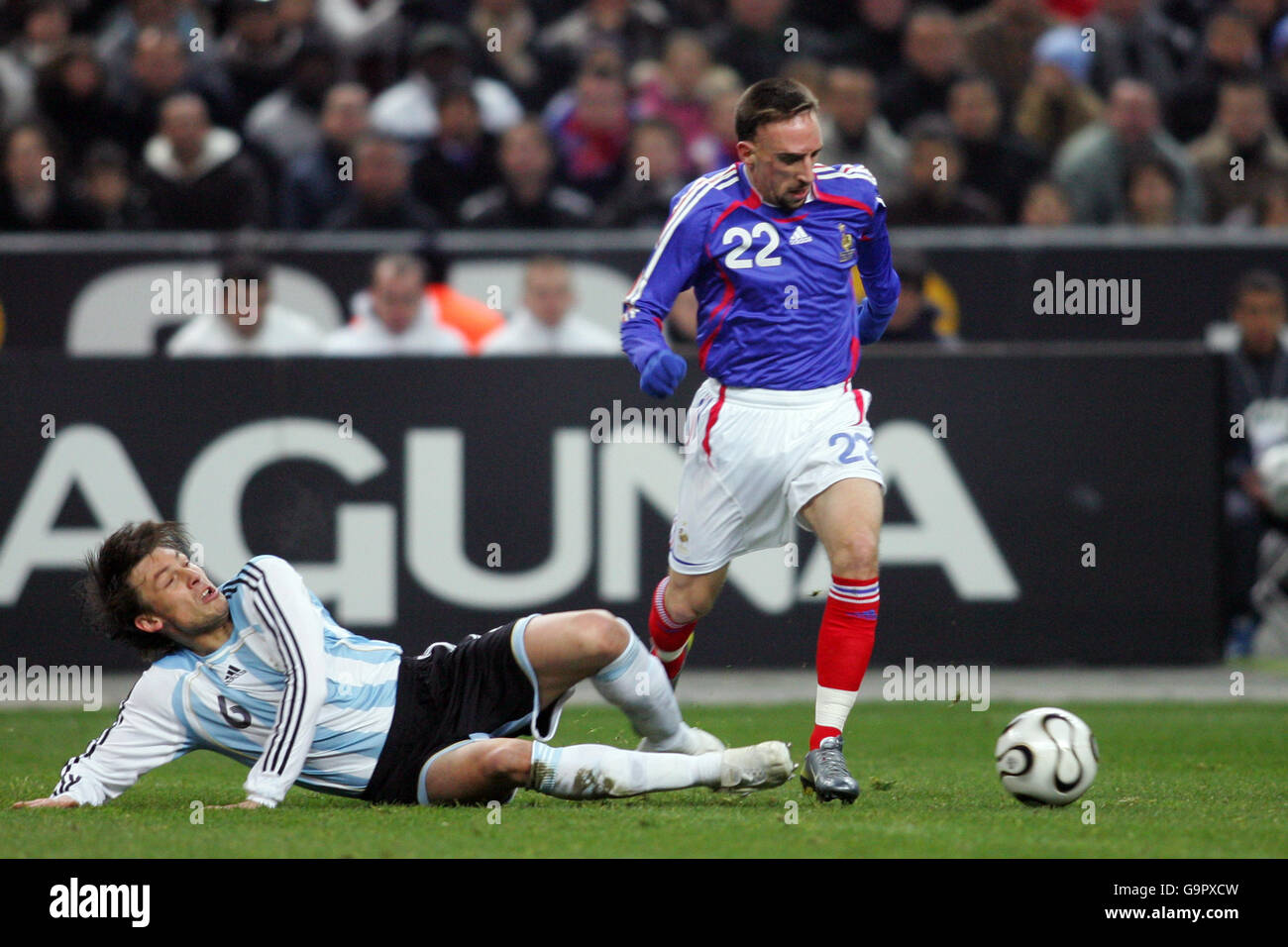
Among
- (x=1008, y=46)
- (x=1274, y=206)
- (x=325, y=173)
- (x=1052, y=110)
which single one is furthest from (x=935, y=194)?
(x=325, y=173)

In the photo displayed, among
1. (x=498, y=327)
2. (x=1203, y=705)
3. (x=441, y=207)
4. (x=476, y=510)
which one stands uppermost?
(x=441, y=207)

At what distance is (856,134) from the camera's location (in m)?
13.2

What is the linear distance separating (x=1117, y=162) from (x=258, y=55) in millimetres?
6040

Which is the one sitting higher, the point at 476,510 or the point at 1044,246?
the point at 1044,246

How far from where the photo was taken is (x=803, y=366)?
6793 mm

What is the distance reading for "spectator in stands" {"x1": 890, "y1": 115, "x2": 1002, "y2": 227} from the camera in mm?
12422

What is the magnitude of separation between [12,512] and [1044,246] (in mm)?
6246

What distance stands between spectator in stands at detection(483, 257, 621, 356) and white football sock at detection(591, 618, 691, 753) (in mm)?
4744

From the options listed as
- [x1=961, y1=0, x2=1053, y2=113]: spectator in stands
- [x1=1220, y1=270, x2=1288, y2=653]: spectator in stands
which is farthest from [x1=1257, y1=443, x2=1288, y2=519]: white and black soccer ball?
[x1=961, y1=0, x2=1053, y2=113]: spectator in stands

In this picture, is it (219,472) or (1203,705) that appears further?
(219,472)

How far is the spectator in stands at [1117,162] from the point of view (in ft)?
43.1
